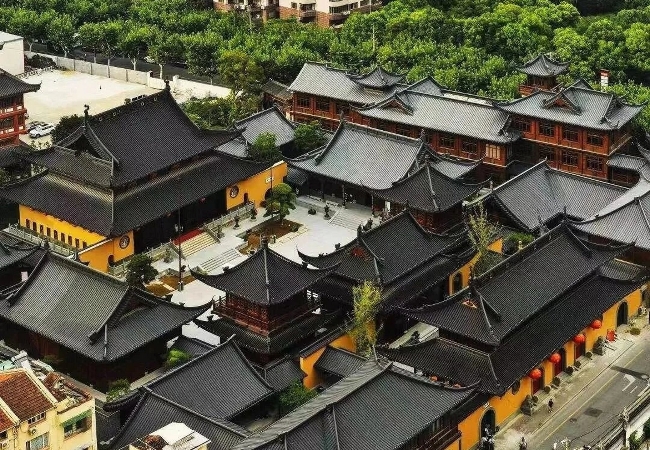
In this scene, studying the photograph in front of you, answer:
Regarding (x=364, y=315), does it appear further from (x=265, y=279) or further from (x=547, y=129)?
(x=547, y=129)

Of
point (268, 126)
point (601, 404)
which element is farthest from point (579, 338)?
point (268, 126)

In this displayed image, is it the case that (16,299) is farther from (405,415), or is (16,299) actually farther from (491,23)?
(491,23)

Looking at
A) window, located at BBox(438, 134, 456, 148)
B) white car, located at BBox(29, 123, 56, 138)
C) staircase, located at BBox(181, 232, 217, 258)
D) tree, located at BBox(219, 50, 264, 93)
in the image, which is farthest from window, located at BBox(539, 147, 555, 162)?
white car, located at BBox(29, 123, 56, 138)

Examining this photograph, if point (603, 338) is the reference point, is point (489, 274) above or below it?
above

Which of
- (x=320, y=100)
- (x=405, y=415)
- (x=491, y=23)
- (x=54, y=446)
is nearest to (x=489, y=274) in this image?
(x=405, y=415)

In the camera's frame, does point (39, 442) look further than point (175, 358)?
No

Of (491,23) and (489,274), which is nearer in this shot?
(489,274)

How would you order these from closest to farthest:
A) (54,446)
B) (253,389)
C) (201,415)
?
(54,446)
(201,415)
(253,389)
